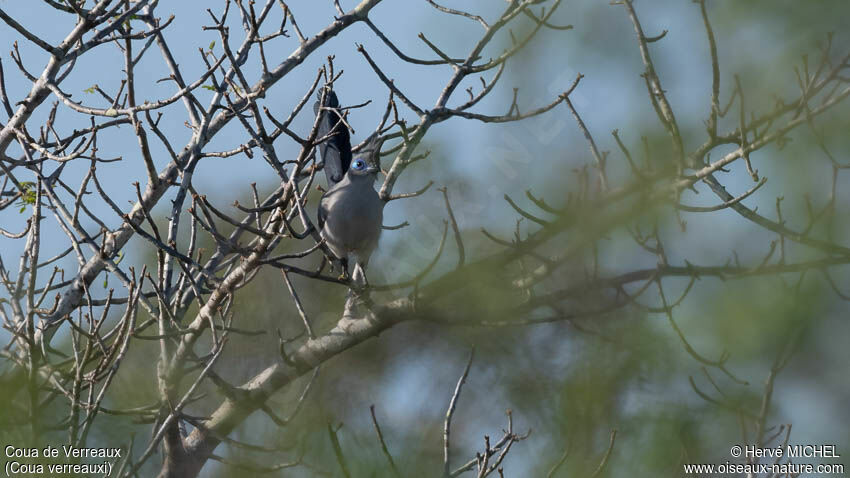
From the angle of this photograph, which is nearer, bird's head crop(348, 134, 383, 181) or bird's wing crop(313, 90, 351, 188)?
bird's wing crop(313, 90, 351, 188)

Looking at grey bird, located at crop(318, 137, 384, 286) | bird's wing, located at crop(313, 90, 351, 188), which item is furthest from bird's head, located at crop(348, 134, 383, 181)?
bird's wing, located at crop(313, 90, 351, 188)

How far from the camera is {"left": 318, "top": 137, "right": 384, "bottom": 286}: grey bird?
537 centimetres

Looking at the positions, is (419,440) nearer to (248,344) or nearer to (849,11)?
(248,344)

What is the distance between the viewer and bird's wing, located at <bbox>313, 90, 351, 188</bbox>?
15.9 ft

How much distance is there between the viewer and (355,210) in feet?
17.6

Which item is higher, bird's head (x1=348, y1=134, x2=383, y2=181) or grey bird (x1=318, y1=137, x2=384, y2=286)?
bird's head (x1=348, y1=134, x2=383, y2=181)

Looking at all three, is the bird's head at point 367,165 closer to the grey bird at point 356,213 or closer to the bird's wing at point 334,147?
the grey bird at point 356,213

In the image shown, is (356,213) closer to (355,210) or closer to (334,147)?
(355,210)

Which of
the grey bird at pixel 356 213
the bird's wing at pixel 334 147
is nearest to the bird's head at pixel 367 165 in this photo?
the grey bird at pixel 356 213

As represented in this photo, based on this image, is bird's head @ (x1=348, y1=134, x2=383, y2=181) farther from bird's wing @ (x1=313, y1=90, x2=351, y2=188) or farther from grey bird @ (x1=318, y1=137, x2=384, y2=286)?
bird's wing @ (x1=313, y1=90, x2=351, y2=188)

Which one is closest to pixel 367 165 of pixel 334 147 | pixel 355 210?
pixel 355 210

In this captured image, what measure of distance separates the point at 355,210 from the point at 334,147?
1.61 ft

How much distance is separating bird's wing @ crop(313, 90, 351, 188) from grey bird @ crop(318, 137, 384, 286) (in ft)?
0.32

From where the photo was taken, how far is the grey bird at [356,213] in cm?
537
